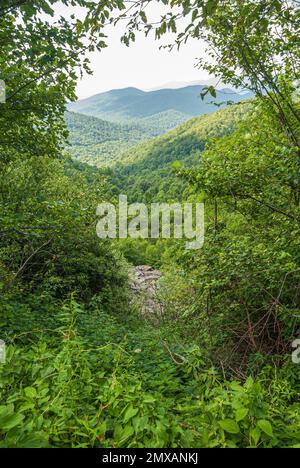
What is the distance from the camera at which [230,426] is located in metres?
1.68

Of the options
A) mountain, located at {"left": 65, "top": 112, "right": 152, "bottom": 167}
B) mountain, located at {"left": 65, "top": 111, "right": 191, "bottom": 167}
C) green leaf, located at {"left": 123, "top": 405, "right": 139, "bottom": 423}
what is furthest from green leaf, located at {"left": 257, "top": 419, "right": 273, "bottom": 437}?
mountain, located at {"left": 65, "top": 112, "right": 152, "bottom": 167}

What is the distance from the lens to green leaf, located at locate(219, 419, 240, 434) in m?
1.66

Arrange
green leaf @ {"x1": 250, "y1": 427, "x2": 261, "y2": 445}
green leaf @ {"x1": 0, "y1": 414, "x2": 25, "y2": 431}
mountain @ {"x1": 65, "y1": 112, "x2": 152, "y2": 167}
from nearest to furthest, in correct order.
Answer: green leaf @ {"x1": 0, "y1": 414, "x2": 25, "y2": 431} → green leaf @ {"x1": 250, "y1": 427, "x2": 261, "y2": 445} → mountain @ {"x1": 65, "y1": 112, "x2": 152, "y2": 167}

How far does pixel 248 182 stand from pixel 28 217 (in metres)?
3.46

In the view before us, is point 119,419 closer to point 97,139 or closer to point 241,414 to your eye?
point 241,414

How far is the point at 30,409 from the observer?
6.14 feet

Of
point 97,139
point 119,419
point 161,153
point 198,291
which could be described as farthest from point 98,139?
point 119,419

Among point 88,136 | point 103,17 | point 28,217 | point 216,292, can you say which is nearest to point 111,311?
point 216,292

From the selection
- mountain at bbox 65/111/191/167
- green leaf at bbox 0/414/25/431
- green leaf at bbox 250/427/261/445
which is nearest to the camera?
green leaf at bbox 0/414/25/431

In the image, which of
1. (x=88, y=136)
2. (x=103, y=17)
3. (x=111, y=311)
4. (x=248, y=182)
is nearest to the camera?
(x=103, y=17)

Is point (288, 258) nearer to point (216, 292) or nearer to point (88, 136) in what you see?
point (216, 292)

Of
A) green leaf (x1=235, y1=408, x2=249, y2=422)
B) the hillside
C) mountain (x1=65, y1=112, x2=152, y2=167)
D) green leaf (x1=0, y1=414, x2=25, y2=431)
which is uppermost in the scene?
mountain (x1=65, y1=112, x2=152, y2=167)

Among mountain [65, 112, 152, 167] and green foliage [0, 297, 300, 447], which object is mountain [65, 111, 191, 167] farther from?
green foliage [0, 297, 300, 447]

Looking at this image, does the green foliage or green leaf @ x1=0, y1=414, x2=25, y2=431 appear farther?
the green foliage
